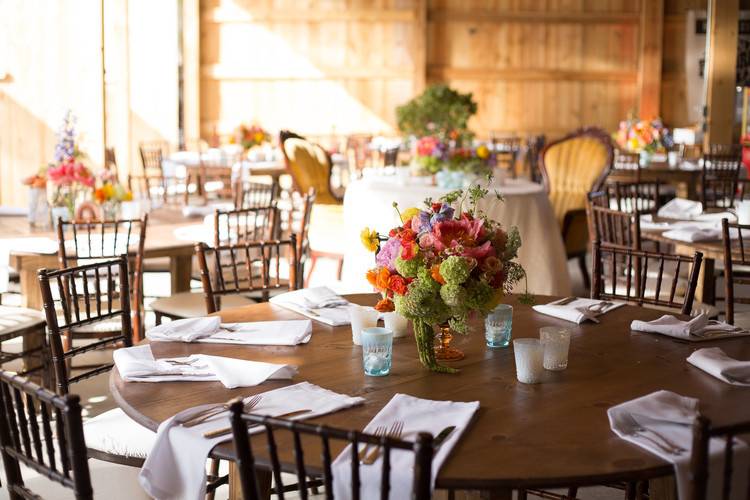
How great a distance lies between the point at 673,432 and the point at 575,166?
5563 mm

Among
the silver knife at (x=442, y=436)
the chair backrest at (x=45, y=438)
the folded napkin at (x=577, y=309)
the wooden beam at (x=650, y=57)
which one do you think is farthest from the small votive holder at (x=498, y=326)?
the wooden beam at (x=650, y=57)

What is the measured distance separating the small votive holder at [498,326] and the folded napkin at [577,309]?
32 centimetres

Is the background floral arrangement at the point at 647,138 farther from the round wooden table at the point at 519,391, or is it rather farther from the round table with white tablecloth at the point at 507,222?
the round wooden table at the point at 519,391

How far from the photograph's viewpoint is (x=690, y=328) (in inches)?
101

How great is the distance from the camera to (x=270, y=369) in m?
2.20

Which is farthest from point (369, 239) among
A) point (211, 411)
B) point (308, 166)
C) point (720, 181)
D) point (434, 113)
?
point (434, 113)

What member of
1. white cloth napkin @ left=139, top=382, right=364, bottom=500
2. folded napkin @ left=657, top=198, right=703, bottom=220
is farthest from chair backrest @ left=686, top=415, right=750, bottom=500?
folded napkin @ left=657, top=198, right=703, bottom=220

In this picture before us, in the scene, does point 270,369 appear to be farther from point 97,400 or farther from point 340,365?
point 97,400

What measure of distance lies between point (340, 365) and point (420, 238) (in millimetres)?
365

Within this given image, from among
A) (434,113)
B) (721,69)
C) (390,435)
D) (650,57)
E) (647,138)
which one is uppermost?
(650,57)

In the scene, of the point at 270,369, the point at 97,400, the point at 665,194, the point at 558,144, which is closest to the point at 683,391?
the point at 270,369

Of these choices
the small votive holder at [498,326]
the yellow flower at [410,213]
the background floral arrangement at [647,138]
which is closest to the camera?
the yellow flower at [410,213]

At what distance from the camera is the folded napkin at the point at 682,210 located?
494 centimetres

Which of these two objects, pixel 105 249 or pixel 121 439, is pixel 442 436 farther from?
pixel 105 249
